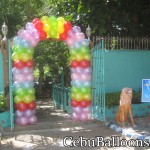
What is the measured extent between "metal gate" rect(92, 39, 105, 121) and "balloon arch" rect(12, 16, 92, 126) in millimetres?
317

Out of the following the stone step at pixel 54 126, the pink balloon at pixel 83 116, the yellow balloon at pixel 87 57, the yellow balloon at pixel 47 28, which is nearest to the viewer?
the stone step at pixel 54 126

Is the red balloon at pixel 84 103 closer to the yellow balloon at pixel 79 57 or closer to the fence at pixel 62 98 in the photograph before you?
the yellow balloon at pixel 79 57

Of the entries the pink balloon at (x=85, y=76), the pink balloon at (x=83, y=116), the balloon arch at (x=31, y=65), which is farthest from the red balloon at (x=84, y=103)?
the pink balloon at (x=85, y=76)

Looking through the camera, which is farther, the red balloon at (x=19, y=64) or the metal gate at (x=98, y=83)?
the metal gate at (x=98, y=83)

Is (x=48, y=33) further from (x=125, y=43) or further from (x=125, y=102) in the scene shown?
(x=125, y=43)

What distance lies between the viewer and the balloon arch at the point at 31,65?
382 inches

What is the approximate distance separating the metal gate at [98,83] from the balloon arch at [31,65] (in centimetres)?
32

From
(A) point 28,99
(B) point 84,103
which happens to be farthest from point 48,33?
(B) point 84,103

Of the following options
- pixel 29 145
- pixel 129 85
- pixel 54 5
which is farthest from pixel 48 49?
pixel 29 145

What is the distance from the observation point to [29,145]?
8.12 m

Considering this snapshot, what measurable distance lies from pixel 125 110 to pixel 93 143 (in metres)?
2.08

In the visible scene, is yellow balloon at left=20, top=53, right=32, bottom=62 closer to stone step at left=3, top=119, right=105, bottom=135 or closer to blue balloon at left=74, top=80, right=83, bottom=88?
blue balloon at left=74, top=80, right=83, bottom=88

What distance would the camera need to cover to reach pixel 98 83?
421 inches

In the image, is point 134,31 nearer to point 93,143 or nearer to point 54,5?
point 54,5
